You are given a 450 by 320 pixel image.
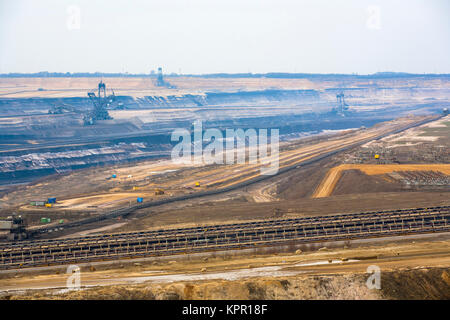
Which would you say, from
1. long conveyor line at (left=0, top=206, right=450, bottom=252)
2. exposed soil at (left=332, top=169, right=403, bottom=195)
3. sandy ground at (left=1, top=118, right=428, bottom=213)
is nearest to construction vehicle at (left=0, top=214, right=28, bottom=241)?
long conveyor line at (left=0, top=206, right=450, bottom=252)

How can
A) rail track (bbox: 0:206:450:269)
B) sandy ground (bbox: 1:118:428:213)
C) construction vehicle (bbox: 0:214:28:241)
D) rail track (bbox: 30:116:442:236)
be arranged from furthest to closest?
sandy ground (bbox: 1:118:428:213)
rail track (bbox: 30:116:442:236)
construction vehicle (bbox: 0:214:28:241)
rail track (bbox: 0:206:450:269)

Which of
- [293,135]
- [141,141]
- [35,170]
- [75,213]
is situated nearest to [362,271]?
[75,213]

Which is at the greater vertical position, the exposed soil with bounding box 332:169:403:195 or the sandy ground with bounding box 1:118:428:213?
the exposed soil with bounding box 332:169:403:195

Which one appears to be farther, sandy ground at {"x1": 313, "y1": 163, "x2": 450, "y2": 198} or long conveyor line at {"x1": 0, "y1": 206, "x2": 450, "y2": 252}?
sandy ground at {"x1": 313, "y1": 163, "x2": 450, "y2": 198}

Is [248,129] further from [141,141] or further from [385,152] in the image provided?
[385,152]

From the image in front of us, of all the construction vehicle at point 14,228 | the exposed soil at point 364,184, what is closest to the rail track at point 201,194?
the construction vehicle at point 14,228

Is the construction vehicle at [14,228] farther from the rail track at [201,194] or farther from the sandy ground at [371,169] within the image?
the sandy ground at [371,169]

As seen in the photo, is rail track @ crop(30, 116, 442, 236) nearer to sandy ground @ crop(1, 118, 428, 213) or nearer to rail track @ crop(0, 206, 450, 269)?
sandy ground @ crop(1, 118, 428, 213)
